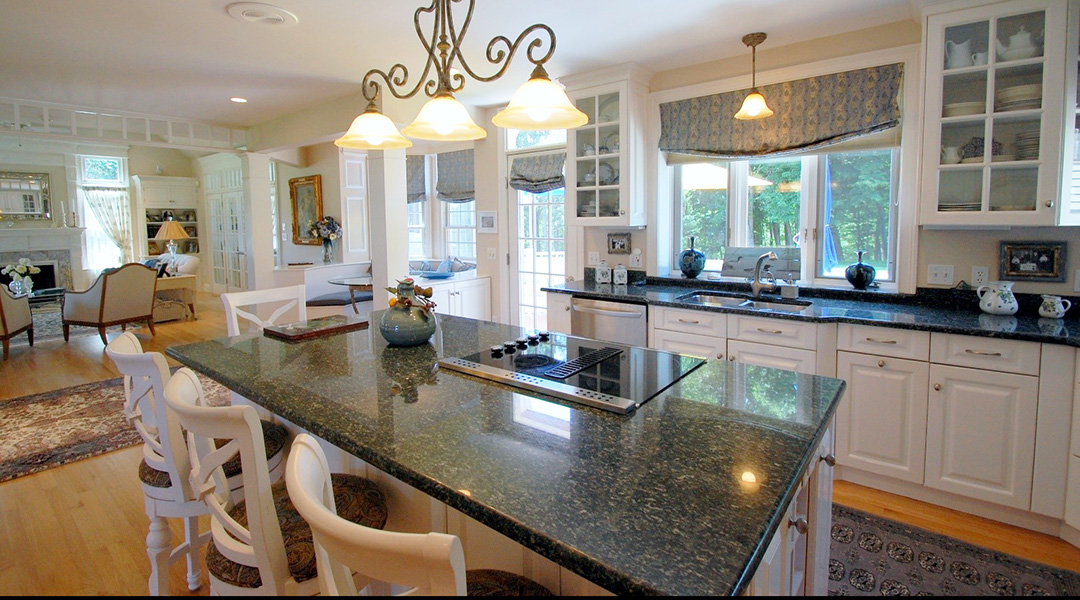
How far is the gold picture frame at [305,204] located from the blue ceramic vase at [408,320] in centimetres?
575

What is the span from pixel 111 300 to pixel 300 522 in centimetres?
639

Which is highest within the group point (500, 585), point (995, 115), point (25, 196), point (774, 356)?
point (25, 196)

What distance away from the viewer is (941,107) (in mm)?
2697

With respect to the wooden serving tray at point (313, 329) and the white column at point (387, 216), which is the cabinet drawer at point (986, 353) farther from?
the white column at point (387, 216)

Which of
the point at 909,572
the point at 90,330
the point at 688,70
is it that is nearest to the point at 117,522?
the point at 909,572

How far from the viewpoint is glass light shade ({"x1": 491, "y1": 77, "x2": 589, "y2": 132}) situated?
1.67m

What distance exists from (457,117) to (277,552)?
1.40 metres

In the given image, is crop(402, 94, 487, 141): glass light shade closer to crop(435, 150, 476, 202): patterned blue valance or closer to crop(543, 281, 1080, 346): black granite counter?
crop(543, 281, 1080, 346): black granite counter

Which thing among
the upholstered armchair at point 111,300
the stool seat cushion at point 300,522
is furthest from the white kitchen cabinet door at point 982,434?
the upholstered armchair at point 111,300

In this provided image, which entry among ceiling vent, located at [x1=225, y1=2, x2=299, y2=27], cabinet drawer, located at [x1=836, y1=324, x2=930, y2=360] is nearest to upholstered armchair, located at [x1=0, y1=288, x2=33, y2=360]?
ceiling vent, located at [x1=225, y1=2, x2=299, y2=27]

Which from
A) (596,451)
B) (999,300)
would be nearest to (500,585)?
(596,451)

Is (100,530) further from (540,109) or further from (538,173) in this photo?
(538,173)

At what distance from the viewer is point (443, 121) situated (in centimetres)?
187

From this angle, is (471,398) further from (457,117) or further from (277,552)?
(457,117)
